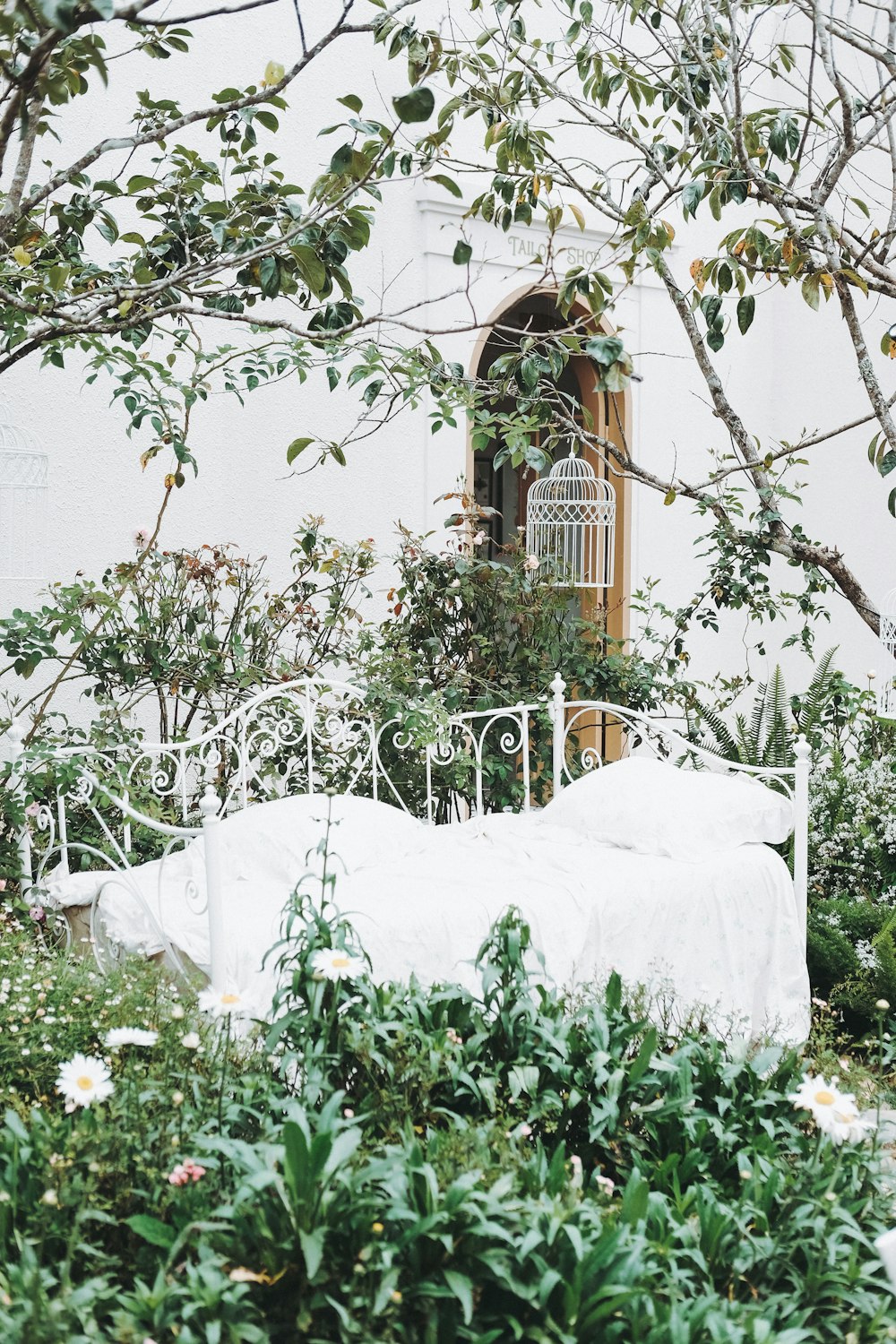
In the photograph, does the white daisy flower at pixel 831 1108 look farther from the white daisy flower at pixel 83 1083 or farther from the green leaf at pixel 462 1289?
the white daisy flower at pixel 83 1083

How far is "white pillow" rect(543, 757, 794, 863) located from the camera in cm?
429

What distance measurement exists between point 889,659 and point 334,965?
14.1ft

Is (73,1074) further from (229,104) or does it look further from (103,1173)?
(229,104)

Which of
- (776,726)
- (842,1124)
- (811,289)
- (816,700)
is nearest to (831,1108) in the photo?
(842,1124)

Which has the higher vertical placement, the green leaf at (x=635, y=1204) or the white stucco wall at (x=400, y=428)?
the white stucco wall at (x=400, y=428)

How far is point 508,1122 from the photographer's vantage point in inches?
85.5

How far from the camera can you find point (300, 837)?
3.89 meters

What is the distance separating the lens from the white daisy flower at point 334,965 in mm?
2262

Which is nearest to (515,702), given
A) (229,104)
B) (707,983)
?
(707,983)

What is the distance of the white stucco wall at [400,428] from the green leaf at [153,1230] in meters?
2.49

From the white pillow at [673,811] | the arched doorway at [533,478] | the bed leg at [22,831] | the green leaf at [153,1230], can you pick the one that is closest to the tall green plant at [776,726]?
the white pillow at [673,811]

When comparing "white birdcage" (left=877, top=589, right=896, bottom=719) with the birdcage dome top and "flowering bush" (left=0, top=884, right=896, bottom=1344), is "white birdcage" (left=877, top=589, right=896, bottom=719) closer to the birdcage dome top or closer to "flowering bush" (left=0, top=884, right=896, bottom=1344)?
the birdcage dome top

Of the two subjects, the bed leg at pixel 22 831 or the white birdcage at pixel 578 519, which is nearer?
the bed leg at pixel 22 831

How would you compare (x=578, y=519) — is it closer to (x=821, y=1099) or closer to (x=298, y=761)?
(x=298, y=761)
